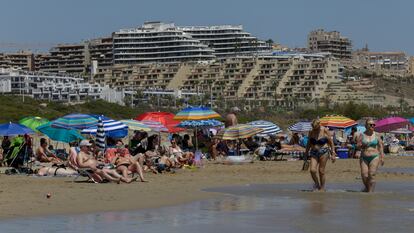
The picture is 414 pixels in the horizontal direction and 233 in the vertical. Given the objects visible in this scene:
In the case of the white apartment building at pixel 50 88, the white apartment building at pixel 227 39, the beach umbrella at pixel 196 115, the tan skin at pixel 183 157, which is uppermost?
the white apartment building at pixel 227 39

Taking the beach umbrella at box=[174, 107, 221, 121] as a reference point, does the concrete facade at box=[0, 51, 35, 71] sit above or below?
above

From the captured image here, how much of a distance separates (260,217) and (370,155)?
366 centimetres

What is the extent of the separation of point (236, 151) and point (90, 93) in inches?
3201

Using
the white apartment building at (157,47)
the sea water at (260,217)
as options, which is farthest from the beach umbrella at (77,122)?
the white apartment building at (157,47)

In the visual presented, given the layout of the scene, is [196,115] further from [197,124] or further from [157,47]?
[157,47]

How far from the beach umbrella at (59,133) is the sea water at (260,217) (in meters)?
9.64

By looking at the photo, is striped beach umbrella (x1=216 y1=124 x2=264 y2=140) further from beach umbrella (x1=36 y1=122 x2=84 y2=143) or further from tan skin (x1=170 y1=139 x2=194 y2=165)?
beach umbrella (x1=36 y1=122 x2=84 y2=143)

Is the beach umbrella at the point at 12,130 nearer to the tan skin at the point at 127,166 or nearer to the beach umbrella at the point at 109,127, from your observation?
the beach umbrella at the point at 109,127

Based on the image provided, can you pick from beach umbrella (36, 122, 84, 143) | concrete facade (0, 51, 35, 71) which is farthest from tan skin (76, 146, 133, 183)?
concrete facade (0, 51, 35, 71)

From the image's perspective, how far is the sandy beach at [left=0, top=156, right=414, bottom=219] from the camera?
11.2m

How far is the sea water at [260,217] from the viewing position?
911cm

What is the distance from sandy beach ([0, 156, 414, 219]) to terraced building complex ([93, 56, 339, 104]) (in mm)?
108019

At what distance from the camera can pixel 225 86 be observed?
13650 cm

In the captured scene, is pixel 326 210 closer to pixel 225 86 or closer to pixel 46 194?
pixel 46 194
